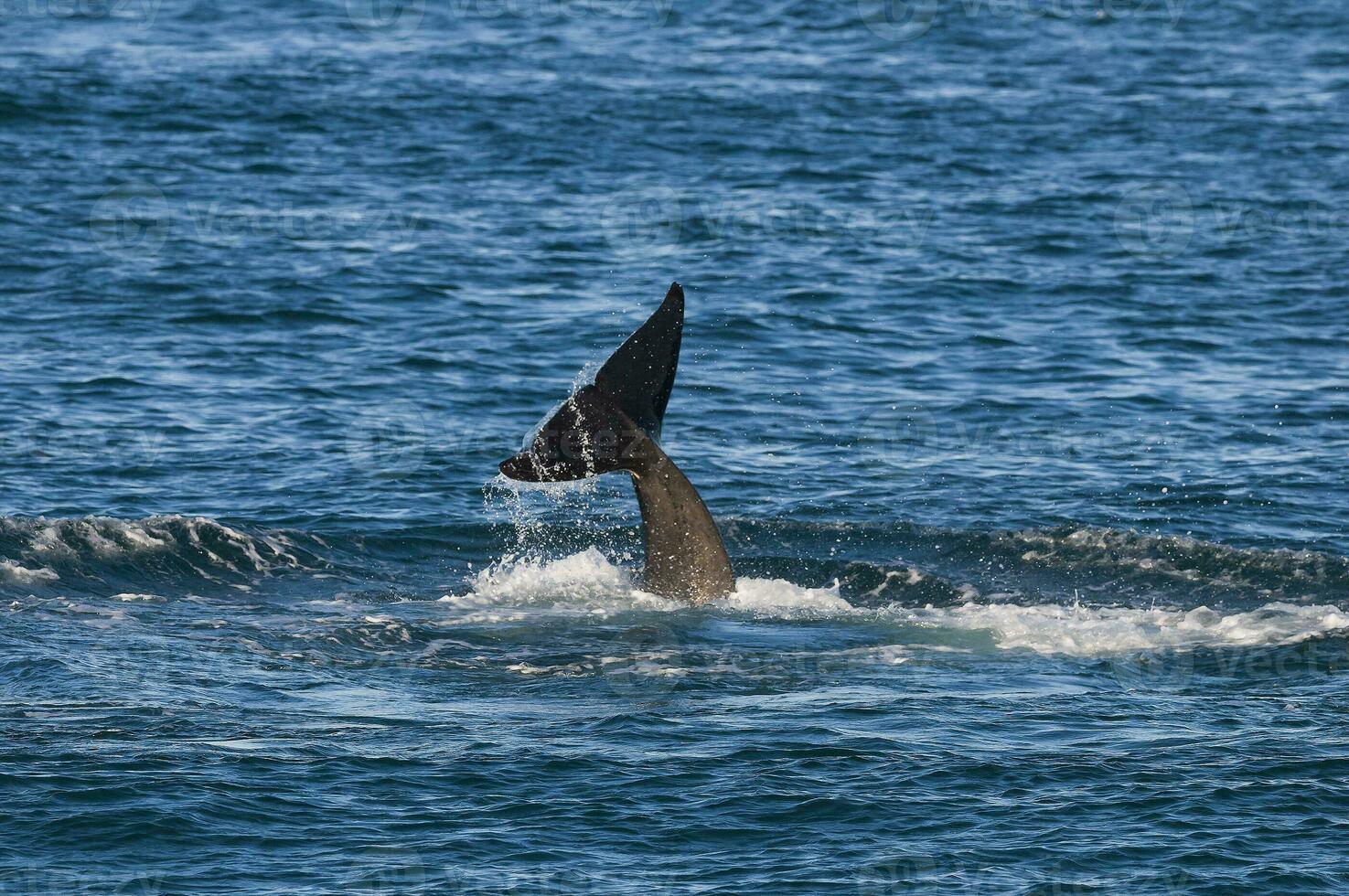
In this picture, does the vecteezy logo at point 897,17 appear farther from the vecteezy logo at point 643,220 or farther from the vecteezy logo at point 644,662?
the vecteezy logo at point 644,662

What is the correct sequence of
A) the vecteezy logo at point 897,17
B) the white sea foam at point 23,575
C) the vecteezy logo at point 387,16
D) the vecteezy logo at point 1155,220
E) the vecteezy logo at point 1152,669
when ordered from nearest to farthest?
the vecteezy logo at point 1152,669, the white sea foam at point 23,575, the vecteezy logo at point 1155,220, the vecteezy logo at point 387,16, the vecteezy logo at point 897,17

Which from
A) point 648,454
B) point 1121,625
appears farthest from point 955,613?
point 648,454

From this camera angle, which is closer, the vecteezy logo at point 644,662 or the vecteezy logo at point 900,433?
the vecteezy logo at point 644,662

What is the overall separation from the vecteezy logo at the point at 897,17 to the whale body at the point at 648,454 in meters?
43.0

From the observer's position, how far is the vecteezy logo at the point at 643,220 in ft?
129

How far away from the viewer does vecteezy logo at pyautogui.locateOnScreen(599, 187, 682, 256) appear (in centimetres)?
3934

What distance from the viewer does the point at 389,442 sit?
2819 cm

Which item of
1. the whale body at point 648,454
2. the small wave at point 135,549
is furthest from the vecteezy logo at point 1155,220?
the small wave at point 135,549

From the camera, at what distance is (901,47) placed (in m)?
59.9

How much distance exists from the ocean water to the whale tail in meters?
1.63

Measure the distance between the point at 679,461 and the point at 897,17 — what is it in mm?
39879

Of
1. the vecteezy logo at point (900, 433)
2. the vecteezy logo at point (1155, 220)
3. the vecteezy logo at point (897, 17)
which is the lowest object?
the vecteezy logo at point (900, 433)

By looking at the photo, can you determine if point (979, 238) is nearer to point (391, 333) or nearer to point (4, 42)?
point (391, 333)

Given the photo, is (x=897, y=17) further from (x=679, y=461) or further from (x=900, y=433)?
(x=679, y=461)
